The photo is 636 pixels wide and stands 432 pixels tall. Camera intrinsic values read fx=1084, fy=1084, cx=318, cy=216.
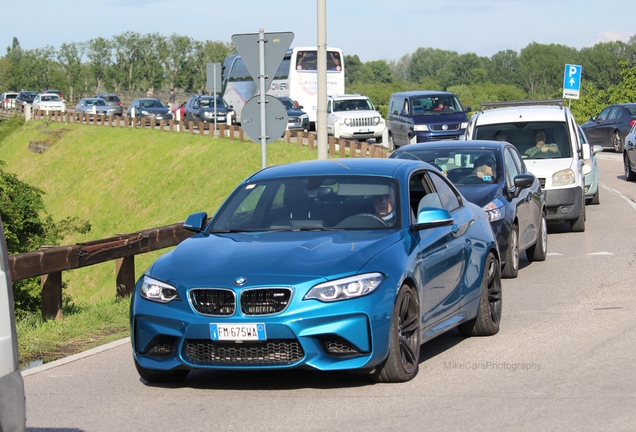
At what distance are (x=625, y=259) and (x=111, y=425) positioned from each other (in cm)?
933

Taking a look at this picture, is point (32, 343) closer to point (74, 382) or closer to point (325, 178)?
point (74, 382)

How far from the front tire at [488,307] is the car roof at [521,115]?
8.86 meters

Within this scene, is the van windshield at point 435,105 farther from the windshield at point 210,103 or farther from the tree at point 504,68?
Result: the tree at point 504,68

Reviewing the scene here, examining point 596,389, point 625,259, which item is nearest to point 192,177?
point 625,259

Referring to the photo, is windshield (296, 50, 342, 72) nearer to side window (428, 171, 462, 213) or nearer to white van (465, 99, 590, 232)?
white van (465, 99, 590, 232)

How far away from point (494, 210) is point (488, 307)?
3.83m

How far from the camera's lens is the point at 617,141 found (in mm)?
38500

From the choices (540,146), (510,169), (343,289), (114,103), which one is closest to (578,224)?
(540,146)

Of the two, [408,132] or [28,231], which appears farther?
[408,132]

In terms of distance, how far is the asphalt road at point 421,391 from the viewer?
19.7ft

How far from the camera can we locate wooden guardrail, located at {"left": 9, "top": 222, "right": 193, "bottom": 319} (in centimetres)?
1017

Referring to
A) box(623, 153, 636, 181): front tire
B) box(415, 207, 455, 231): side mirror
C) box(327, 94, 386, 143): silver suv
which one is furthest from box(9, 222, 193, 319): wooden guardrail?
box(327, 94, 386, 143): silver suv

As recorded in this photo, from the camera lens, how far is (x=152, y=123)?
5381 centimetres

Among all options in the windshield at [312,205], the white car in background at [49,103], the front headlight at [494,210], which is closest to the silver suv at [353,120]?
the front headlight at [494,210]
